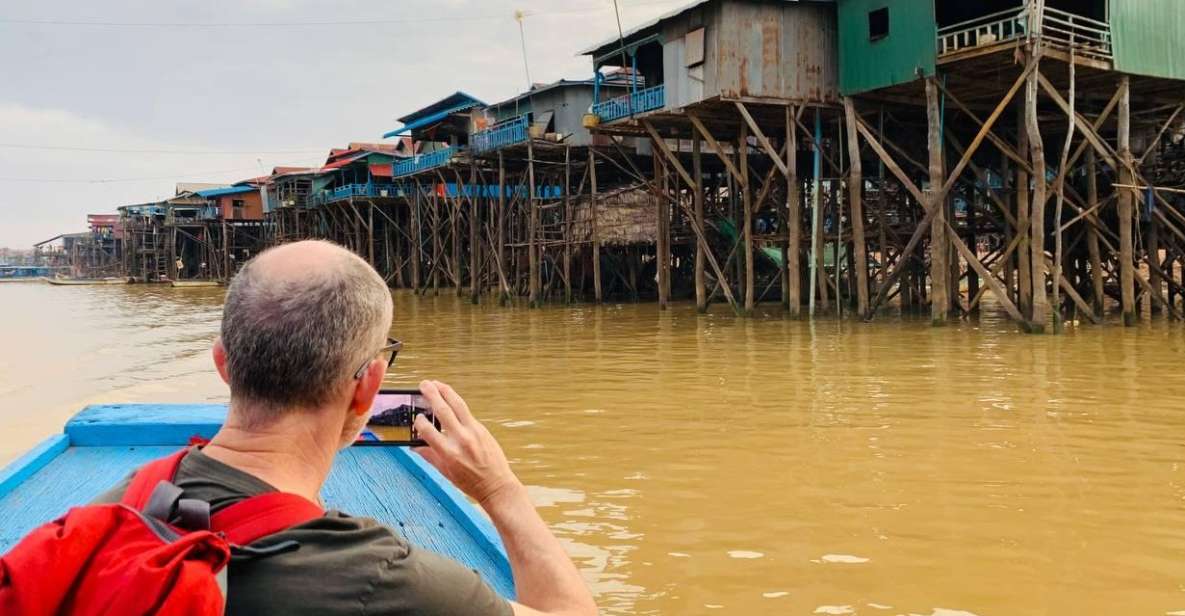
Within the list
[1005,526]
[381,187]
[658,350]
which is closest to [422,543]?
[1005,526]

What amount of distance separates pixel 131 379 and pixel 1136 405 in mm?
11744

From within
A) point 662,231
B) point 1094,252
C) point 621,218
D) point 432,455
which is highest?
point 621,218

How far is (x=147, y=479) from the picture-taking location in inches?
66.1

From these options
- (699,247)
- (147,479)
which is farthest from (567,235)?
(147,479)

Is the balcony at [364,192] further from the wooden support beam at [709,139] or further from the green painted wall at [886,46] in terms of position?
the green painted wall at [886,46]

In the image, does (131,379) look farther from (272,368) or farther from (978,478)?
(272,368)

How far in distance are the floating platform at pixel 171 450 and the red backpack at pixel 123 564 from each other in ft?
5.30

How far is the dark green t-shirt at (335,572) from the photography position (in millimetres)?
1515

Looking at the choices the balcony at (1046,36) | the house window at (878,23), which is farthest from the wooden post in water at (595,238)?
the balcony at (1046,36)

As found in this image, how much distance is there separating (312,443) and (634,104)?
66.7ft

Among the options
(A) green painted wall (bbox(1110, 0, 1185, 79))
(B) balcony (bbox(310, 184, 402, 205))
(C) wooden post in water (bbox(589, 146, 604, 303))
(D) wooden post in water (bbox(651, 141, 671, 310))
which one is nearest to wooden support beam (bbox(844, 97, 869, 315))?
(A) green painted wall (bbox(1110, 0, 1185, 79))

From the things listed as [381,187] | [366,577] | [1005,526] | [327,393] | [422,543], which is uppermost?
[381,187]

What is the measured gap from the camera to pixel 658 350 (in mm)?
14047

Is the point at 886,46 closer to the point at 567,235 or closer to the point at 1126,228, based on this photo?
the point at 1126,228
